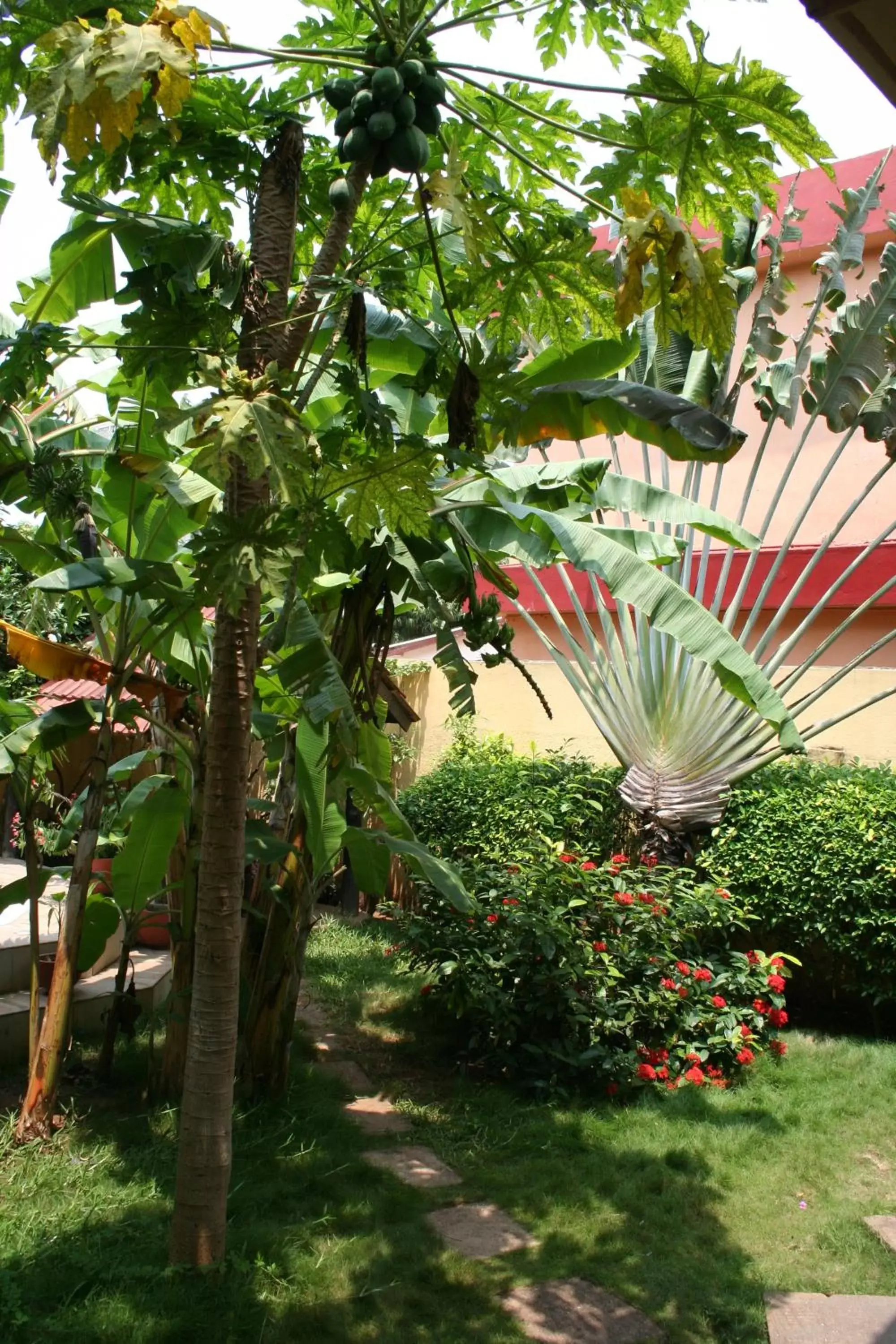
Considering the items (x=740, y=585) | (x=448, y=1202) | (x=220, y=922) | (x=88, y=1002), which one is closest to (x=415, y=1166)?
(x=448, y=1202)

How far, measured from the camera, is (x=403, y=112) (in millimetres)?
3588

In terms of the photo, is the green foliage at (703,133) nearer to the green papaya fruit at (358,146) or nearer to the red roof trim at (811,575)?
the green papaya fruit at (358,146)

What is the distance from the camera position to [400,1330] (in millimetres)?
3670

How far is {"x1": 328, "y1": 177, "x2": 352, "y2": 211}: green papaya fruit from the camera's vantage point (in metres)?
3.80

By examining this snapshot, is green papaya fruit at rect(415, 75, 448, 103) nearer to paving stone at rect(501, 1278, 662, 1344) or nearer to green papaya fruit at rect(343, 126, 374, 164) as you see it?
green papaya fruit at rect(343, 126, 374, 164)

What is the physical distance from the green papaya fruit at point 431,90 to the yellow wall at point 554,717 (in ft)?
14.9

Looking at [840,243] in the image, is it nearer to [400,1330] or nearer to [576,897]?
[576,897]

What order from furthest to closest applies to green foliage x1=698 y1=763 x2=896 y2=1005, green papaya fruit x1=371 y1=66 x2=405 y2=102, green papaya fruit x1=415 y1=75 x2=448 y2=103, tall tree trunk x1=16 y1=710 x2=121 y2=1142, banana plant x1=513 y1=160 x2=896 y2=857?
→ banana plant x1=513 y1=160 x2=896 y2=857
green foliage x1=698 y1=763 x2=896 y2=1005
tall tree trunk x1=16 y1=710 x2=121 y2=1142
green papaya fruit x1=415 y1=75 x2=448 y2=103
green papaya fruit x1=371 y1=66 x2=405 y2=102

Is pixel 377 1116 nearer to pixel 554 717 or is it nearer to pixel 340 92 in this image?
pixel 340 92

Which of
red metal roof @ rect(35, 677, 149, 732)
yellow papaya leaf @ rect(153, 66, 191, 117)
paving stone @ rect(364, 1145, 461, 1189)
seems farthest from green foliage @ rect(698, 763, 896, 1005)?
yellow papaya leaf @ rect(153, 66, 191, 117)

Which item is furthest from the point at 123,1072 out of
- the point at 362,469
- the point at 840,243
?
the point at 840,243

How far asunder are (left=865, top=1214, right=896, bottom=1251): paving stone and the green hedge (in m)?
2.43

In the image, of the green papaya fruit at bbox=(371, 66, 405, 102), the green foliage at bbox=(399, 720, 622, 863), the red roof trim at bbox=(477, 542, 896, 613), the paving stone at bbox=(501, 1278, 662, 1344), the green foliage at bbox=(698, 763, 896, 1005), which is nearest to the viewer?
the green papaya fruit at bbox=(371, 66, 405, 102)

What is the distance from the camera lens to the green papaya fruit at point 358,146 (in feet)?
11.8
